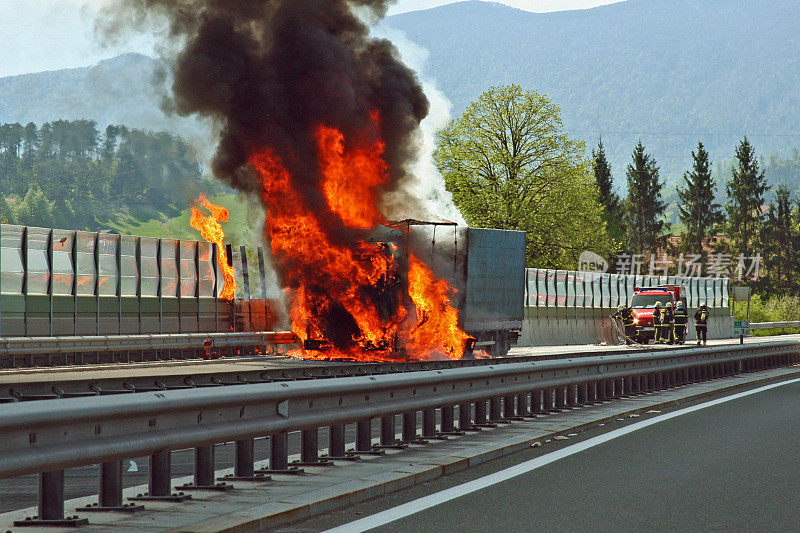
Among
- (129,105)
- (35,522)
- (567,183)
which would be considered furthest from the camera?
(567,183)

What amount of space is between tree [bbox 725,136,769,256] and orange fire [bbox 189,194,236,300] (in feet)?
316

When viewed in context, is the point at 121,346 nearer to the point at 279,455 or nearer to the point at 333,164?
the point at 333,164

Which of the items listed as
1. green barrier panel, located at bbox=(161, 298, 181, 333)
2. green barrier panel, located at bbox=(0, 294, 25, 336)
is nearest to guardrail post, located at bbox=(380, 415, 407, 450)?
green barrier panel, located at bbox=(0, 294, 25, 336)

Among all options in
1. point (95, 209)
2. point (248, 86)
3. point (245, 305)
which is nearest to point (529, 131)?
point (245, 305)

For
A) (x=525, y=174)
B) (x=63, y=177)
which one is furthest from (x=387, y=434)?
(x=63, y=177)

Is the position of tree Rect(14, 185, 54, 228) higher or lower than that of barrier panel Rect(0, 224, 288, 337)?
higher

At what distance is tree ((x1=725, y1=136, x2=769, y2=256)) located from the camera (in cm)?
12506

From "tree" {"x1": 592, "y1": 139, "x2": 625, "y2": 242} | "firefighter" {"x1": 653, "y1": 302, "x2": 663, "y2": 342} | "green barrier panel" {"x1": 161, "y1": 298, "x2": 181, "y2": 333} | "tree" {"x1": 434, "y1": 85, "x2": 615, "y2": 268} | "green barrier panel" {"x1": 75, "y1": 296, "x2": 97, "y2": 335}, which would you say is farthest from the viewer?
"tree" {"x1": 592, "y1": 139, "x2": 625, "y2": 242}

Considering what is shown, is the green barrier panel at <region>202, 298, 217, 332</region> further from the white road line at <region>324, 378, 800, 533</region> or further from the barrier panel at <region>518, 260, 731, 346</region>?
the white road line at <region>324, 378, 800, 533</region>

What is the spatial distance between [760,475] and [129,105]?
31710 millimetres

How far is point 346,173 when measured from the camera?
94.9 ft

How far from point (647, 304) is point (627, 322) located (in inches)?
60.8

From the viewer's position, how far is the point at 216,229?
37.0 metres

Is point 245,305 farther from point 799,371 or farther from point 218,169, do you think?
point 799,371
